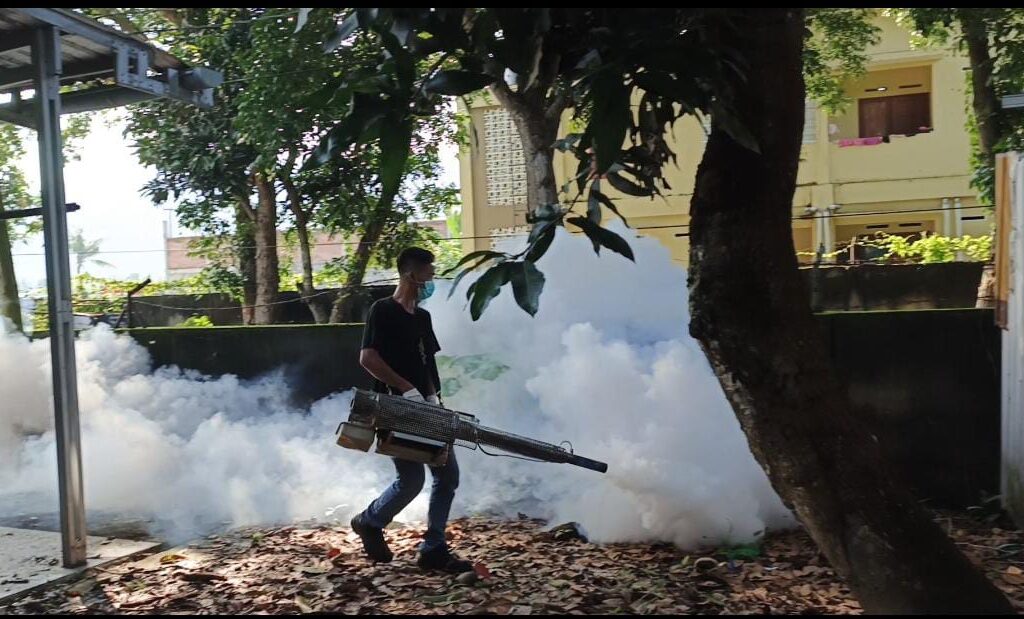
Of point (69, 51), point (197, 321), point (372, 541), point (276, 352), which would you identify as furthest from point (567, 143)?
point (197, 321)

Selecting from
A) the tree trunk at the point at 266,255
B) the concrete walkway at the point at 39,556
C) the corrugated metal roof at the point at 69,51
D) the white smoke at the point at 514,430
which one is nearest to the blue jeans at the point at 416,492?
the white smoke at the point at 514,430

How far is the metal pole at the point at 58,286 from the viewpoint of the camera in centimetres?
514

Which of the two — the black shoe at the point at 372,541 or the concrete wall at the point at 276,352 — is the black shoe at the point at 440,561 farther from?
the concrete wall at the point at 276,352

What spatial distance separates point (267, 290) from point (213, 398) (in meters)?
4.35

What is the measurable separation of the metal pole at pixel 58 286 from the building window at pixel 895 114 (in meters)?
15.9

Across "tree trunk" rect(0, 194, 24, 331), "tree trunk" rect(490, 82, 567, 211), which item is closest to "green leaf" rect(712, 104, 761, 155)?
"tree trunk" rect(490, 82, 567, 211)

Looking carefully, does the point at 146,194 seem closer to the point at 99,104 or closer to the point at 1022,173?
the point at 99,104

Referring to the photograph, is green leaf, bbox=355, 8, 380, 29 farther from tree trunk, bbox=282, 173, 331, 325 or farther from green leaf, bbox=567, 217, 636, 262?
tree trunk, bbox=282, 173, 331, 325

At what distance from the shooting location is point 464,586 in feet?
15.2

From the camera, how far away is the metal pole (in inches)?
202

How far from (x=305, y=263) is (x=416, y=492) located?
8.04 metres

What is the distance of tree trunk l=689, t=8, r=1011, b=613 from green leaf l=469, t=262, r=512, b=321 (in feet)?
2.99

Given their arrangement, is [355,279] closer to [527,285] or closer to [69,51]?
[69,51]

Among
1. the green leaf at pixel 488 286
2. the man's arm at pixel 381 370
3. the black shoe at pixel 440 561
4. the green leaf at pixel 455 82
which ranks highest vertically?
the green leaf at pixel 455 82
